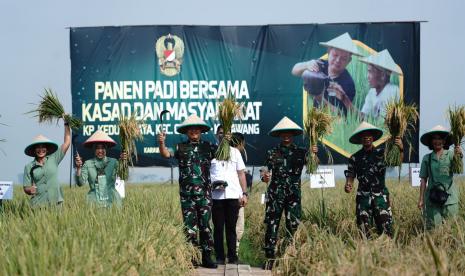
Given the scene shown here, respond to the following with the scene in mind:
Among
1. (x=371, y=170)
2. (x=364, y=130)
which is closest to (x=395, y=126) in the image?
(x=364, y=130)

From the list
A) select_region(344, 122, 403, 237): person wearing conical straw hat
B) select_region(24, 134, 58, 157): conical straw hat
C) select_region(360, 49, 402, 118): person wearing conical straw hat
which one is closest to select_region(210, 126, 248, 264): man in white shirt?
select_region(344, 122, 403, 237): person wearing conical straw hat

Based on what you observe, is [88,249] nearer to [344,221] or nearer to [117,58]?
[344,221]

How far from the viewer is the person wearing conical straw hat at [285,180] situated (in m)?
6.35

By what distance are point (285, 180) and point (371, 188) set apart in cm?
81

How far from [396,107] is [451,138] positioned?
62 cm

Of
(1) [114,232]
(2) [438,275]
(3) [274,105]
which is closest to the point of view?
(2) [438,275]

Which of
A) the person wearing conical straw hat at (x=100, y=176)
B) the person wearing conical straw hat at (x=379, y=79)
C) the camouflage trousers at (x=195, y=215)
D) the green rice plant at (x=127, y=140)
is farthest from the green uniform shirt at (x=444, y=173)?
the person wearing conical straw hat at (x=379, y=79)

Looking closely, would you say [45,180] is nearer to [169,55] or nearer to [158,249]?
[158,249]

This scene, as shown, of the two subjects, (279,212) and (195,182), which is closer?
(195,182)

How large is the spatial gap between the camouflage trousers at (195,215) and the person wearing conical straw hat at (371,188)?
1.34 m

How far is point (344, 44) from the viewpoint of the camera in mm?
13281

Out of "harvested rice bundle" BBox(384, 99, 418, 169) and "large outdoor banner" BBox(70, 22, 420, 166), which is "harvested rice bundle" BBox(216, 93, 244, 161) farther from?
"large outdoor banner" BBox(70, 22, 420, 166)

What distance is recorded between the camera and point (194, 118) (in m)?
6.39

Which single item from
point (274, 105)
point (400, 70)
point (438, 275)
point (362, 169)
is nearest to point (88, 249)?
point (438, 275)
